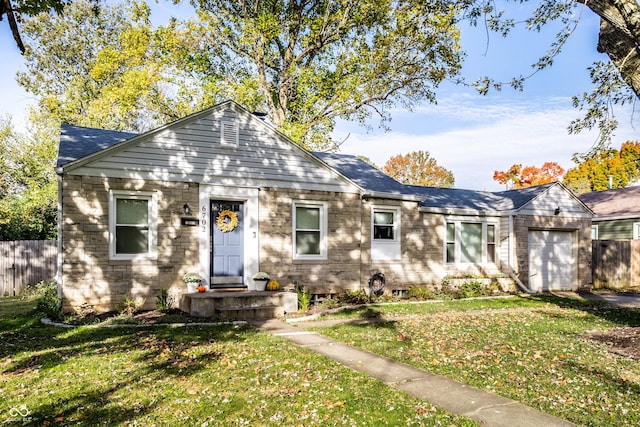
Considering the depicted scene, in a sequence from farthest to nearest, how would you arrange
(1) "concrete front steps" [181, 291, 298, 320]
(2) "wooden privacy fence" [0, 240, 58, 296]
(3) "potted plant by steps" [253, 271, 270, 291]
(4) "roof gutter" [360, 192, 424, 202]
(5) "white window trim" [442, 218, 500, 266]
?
1. (5) "white window trim" [442, 218, 500, 266]
2. (2) "wooden privacy fence" [0, 240, 58, 296]
3. (4) "roof gutter" [360, 192, 424, 202]
4. (3) "potted plant by steps" [253, 271, 270, 291]
5. (1) "concrete front steps" [181, 291, 298, 320]

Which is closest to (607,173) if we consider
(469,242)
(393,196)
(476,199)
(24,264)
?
(476,199)

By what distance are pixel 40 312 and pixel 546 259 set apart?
17800 millimetres

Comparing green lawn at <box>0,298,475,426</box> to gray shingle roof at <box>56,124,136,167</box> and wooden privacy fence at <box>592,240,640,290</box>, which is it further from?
wooden privacy fence at <box>592,240,640,290</box>

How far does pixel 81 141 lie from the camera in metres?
13.1

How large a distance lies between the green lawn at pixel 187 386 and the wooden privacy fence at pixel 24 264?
A: 389 inches

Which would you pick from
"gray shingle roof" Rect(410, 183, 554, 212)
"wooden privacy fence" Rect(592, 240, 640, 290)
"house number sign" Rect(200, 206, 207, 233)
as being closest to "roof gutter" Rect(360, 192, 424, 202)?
"gray shingle roof" Rect(410, 183, 554, 212)

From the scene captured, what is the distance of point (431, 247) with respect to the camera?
55.1ft

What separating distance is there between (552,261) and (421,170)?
112 ft

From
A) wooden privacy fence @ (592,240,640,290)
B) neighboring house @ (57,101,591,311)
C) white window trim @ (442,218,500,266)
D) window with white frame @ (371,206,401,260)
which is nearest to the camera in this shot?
neighboring house @ (57,101,591,311)

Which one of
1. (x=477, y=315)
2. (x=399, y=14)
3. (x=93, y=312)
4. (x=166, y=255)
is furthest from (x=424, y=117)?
(x=93, y=312)

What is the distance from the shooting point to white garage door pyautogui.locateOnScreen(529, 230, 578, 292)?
18.6 metres

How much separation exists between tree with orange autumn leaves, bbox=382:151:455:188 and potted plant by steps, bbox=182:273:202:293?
4203cm

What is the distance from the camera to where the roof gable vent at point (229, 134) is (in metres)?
13.1

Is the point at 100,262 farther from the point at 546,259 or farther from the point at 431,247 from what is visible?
the point at 546,259
